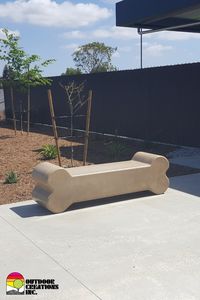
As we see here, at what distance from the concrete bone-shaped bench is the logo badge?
85.7 inches

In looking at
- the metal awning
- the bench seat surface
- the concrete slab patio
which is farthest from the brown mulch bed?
the metal awning

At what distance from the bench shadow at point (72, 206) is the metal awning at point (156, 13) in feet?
16.7

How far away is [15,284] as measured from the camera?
433 cm

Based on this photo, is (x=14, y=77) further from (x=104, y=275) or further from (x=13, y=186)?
(x=104, y=275)

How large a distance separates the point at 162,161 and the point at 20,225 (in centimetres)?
284

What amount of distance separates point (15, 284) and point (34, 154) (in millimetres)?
8082

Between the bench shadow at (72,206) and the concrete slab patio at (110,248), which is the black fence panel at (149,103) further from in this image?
the concrete slab patio at (110,248)

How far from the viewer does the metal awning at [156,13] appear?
10.6 meters

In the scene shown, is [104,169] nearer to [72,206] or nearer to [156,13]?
[72,206]

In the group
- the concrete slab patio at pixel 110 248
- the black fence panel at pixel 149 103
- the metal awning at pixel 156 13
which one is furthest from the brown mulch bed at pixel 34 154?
the metal awning at pixel 156 13

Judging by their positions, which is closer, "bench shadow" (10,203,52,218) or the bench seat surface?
"bench shadow" (10,203,52,218)

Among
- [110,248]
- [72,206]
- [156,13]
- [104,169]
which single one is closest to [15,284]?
[110,248]

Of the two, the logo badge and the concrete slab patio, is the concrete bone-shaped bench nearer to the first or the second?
the concrete slab patio

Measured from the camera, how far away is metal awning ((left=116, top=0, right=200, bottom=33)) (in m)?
10.6
